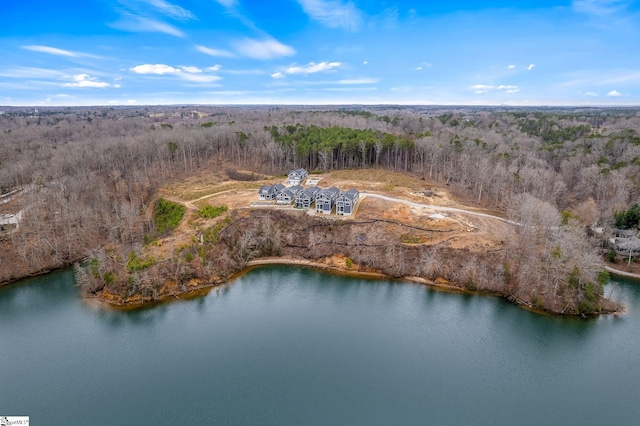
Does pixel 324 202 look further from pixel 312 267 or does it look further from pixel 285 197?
pixel 312 267

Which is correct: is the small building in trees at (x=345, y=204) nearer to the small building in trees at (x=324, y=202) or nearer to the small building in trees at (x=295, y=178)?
the small building in trees at (x=324, y=202)

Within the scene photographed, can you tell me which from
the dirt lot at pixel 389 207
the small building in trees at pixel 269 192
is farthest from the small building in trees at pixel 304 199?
the small building in trees at pixel 269 192

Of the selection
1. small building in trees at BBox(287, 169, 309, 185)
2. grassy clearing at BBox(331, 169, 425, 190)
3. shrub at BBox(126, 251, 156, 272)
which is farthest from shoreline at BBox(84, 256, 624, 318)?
grassy clearing at BBox(331, 169, 425, 190)

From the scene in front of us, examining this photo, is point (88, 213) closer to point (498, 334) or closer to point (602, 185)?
point (498, 334)

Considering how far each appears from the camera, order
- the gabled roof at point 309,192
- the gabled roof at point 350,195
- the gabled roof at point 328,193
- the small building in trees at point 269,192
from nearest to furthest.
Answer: the gabled roof at point 350,195 < the gabled roof at point 328,193 < the gabled roof at point 309,192 < the small building in trees at point 269,192

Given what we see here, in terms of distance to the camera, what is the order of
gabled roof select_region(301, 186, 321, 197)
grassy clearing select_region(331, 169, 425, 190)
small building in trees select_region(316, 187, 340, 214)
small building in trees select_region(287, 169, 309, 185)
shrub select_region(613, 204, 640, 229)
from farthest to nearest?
small building in trees select_region(287, 169, 309, 185)
grassy clearing select_region(331, 169, 425, 190)
gabled roof select_region(301, 186, 321, 197)
small building in trees select_region(316, 187, 340, 214)
shrub select_region(613, 204, 640, 229)

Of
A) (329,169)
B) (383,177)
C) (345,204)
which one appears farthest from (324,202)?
(329,169)

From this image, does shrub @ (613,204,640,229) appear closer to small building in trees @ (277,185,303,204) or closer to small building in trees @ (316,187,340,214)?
small building in trees @ (316,187,340,214)

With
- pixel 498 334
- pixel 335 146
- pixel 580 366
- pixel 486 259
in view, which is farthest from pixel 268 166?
pixel 580 366
